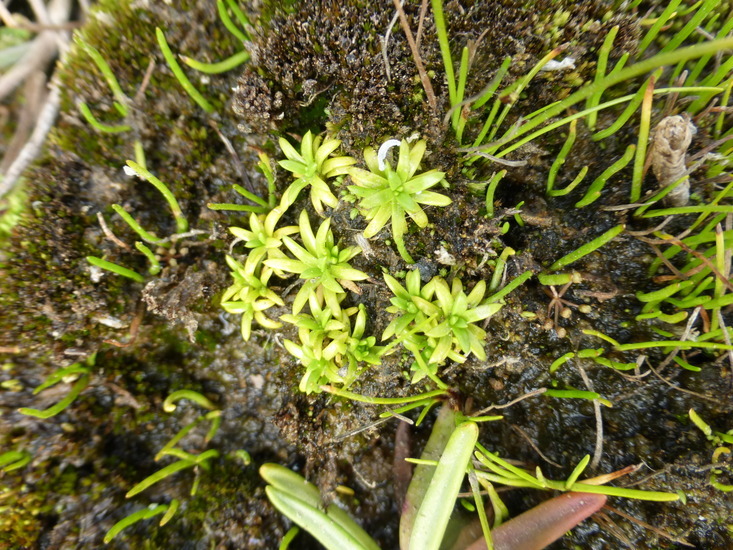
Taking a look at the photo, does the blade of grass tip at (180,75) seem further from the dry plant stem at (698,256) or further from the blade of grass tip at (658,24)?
the dry plant stem at (698,256)

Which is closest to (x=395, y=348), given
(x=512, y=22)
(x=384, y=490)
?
(x=384, y=490)

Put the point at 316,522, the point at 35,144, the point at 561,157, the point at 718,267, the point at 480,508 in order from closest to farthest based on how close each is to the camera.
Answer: the point at 718,267 → the point at 561,157 → the point at 480,508 → the point at 316,522 → the point at 35,144

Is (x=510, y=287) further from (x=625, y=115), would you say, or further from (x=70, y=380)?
(x=70, y=380)

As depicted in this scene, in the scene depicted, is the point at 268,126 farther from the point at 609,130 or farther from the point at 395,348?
the point at 609,130

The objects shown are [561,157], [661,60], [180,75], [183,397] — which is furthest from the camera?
[183,397]

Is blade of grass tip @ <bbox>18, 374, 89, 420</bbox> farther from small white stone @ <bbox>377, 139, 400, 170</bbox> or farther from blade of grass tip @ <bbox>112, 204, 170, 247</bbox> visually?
small white stone @ <bbox>377, 139, 400, 170</bbox>

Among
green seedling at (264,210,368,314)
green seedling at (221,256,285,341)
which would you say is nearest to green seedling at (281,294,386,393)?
green seedling at (264,210,368,314)

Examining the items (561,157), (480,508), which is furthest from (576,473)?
(561,157)
